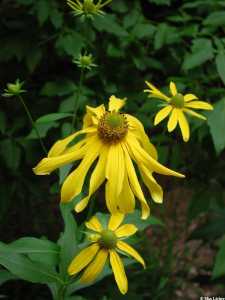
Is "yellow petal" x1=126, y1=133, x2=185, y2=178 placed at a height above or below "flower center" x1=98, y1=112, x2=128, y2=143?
below

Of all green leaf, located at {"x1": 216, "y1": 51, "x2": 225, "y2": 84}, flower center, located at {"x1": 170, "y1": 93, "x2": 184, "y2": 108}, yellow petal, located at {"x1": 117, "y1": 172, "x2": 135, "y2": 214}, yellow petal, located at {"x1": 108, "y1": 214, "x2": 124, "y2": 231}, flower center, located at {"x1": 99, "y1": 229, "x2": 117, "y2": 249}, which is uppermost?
green leaf, located at {"x1": 216, "y1": 51, "x2": 225, "y2": 84}

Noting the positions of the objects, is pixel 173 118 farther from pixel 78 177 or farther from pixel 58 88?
pixel 58 88

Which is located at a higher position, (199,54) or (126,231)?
(199,54)

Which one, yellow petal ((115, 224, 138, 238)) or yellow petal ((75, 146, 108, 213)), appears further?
yellow petal ((115, 224, 138, 238))

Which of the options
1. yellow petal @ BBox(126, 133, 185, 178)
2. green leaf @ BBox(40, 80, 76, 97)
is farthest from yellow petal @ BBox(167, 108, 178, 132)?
green leaf @ BBox(40, 80, 76, 97)

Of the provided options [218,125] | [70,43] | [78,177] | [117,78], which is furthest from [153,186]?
[117,78]

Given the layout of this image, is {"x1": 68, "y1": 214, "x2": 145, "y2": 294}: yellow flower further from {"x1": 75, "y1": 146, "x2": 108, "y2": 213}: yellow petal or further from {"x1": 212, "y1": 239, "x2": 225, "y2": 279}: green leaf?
{"x1": 212, "y1": 239, "x2": 225, "y2": 279}: green leaf

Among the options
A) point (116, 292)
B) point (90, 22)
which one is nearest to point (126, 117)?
point (90, 22)
